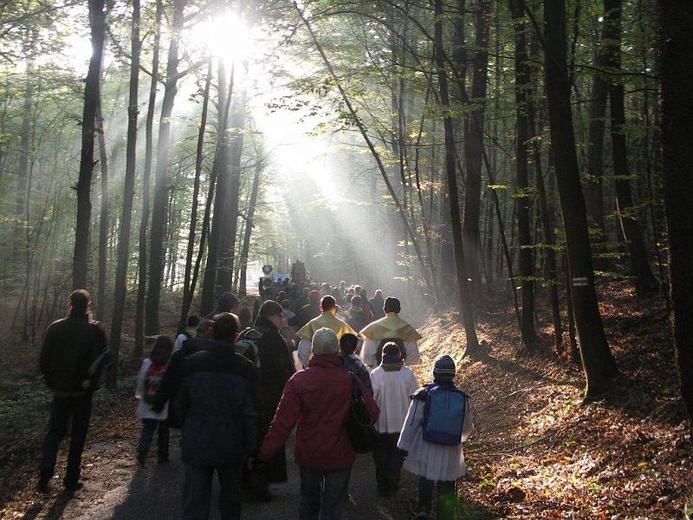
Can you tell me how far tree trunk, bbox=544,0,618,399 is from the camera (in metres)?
8.70

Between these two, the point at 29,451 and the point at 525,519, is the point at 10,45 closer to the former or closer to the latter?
the point at 29,451

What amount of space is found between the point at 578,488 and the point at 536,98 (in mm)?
7368

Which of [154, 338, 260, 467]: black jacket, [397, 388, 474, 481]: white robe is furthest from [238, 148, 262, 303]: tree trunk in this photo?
[154, 338, 260, 467]: black jacket

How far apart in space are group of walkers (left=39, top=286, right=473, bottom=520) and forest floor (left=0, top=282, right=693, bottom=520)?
993 mm

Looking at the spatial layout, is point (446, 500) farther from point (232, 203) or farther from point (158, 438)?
point (232, 203)

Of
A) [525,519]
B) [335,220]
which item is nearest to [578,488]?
[525,519]

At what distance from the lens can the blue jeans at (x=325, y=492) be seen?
4766 millimetres

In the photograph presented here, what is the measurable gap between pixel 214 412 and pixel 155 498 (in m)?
2.91

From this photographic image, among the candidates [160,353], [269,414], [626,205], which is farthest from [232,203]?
[269,414]

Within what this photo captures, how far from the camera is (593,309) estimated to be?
8820mm

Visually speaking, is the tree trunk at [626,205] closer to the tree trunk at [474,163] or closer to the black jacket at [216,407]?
the tree trunk at [474,163]

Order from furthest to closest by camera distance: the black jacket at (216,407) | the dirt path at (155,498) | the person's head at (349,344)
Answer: the person's head at (349,344) → the dirt path at (155,498) → the black jacket at (216,407)

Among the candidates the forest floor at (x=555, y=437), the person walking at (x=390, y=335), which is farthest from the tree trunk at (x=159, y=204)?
the person walking at (x=390, y=335)

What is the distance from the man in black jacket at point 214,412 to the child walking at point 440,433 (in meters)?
1.82
